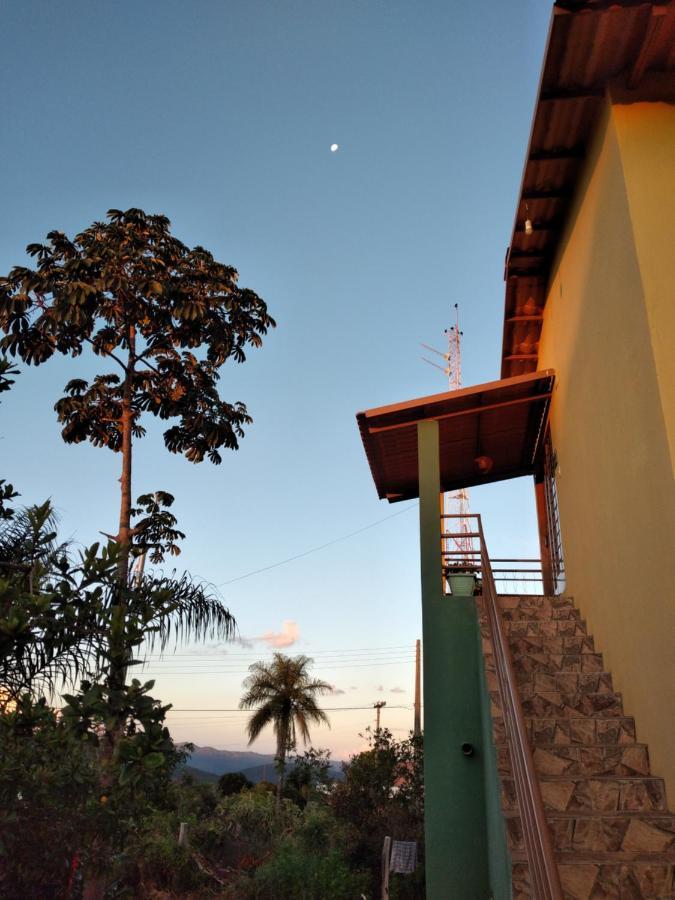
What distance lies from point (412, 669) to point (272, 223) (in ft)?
56.6

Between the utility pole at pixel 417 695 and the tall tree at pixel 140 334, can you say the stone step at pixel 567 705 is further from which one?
the utility pole at pixel 417 695

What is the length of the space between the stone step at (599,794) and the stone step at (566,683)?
4.17ft

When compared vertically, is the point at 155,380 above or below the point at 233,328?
below

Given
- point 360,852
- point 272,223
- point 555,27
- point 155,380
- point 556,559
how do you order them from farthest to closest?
point 272,223 < point 360,852 < point 155,380 < point 556,559 < point 555,27

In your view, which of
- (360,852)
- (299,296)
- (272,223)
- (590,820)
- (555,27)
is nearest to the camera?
(590,820)

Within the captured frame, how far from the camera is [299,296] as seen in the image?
20969 millimetres

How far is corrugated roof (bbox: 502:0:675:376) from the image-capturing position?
16.3ft

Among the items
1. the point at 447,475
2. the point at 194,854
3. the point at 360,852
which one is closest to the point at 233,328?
the point at 447,475

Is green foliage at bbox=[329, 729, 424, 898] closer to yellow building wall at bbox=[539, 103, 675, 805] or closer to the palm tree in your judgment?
the palm tree

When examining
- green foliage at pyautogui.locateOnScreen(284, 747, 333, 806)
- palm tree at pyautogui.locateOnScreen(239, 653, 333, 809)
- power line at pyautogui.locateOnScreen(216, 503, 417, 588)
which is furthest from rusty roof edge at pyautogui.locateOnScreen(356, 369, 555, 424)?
power line at pyautogui.locateOnScreen(216, 503, 417, 588)

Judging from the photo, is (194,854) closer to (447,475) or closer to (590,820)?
(447,475)

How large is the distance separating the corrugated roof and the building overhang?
221 centimetres

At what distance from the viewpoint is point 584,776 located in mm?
4680

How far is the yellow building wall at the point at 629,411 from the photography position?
15.0 ft
